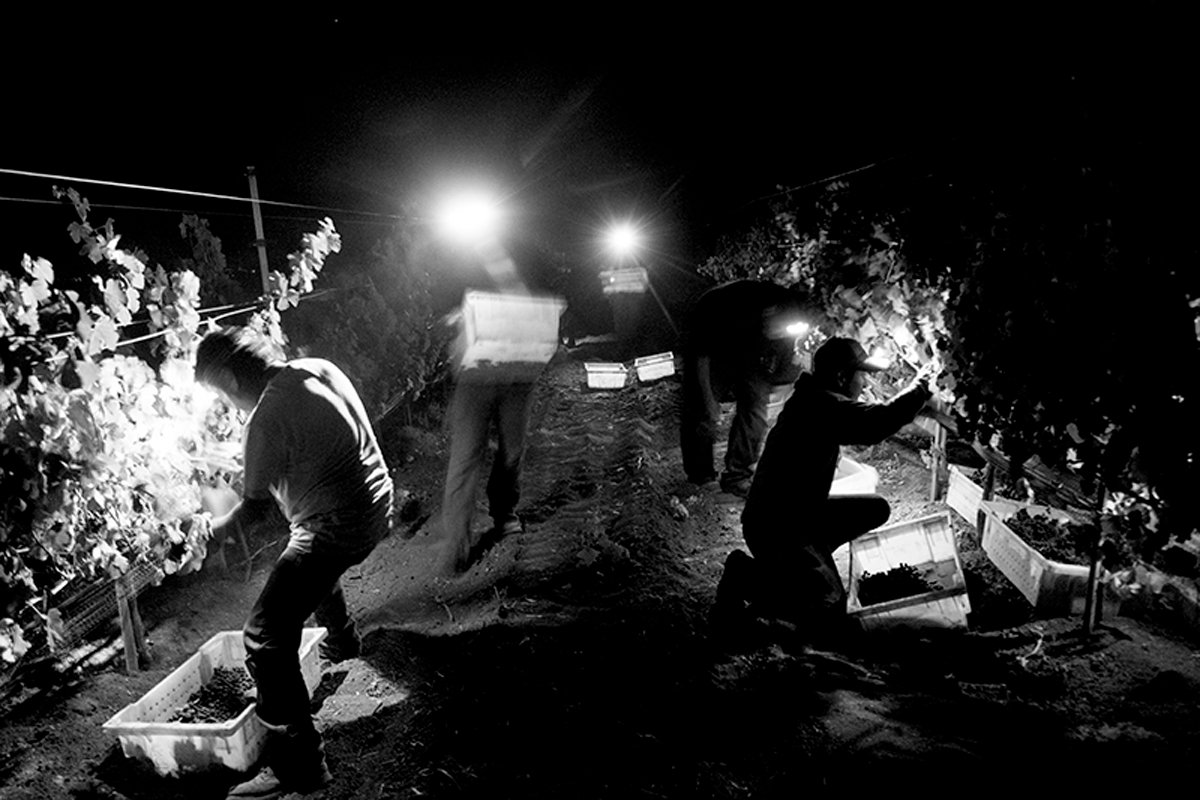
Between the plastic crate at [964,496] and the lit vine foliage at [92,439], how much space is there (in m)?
5.47

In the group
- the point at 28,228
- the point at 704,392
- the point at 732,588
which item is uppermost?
the point at 28,228

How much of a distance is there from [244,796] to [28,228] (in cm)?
982

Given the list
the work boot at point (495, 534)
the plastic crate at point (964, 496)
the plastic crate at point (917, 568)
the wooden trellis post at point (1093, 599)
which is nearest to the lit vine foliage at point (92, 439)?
the work boot at point (495, 534)

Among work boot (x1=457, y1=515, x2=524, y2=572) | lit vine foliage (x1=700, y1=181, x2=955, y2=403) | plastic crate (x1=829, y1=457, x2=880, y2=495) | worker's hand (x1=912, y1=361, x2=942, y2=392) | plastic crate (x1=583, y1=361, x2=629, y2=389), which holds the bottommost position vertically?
work boot (x1=457, y1=515, x2=524, y2=572)

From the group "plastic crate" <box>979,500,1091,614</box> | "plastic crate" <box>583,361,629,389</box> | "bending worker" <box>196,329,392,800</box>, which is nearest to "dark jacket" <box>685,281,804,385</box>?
"plastic crate" <box>979,500,1091,614</box>

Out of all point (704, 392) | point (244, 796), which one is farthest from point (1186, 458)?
point (704, 392)

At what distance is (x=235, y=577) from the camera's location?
613cm

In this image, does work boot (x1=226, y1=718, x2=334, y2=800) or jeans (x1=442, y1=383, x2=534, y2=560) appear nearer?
work boot (x1=226, y1=718, x2=334, y2=800)

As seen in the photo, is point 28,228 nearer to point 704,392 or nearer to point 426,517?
point 426,517

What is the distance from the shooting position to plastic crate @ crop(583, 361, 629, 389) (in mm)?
12312

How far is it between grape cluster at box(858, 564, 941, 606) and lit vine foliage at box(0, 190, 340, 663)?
4218 mm

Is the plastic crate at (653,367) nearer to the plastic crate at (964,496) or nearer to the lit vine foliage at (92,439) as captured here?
the plastic crate at (964,496)

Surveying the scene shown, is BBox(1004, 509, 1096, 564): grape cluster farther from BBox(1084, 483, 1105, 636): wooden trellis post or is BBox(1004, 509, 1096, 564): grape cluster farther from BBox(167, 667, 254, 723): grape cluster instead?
BBox(167, 667, 254, 723): grape cluster

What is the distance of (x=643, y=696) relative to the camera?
3.80 m
